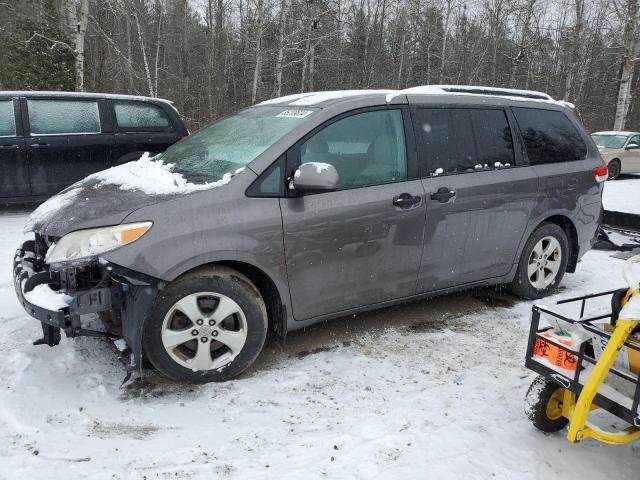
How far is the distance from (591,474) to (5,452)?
280cm

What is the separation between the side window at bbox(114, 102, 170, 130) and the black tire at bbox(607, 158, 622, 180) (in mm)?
13574

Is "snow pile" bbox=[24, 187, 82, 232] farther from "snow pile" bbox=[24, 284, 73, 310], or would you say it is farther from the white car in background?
the white car in background

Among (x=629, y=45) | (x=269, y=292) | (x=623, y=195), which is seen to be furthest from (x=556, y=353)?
(x=629, y=45)

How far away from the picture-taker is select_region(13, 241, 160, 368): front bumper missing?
111 inches

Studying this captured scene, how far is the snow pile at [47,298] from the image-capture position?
280cm

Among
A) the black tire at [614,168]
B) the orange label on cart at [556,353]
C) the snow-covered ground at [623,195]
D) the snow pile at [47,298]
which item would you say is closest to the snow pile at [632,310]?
the orange label on cart at [556,353]

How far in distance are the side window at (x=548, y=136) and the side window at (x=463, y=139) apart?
0.78 feet

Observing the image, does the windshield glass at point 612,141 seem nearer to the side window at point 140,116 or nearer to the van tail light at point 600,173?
the van tail light at point 600,173

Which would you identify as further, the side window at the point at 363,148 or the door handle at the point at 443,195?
the door handle at the point at 443,195

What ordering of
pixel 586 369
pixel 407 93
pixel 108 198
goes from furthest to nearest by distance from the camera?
pixel 407 93 < pixel 108 198 < pixel 586 369

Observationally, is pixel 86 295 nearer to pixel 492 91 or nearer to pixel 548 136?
pixel 492 91

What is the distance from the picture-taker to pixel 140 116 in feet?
26.0

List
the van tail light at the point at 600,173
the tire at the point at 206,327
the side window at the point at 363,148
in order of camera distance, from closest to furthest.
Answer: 1. the tire at the point at 206,327
2. the side window at the point at 363,148
3. the van tail light at the point at 600,173

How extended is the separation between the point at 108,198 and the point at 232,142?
37.9 inches
